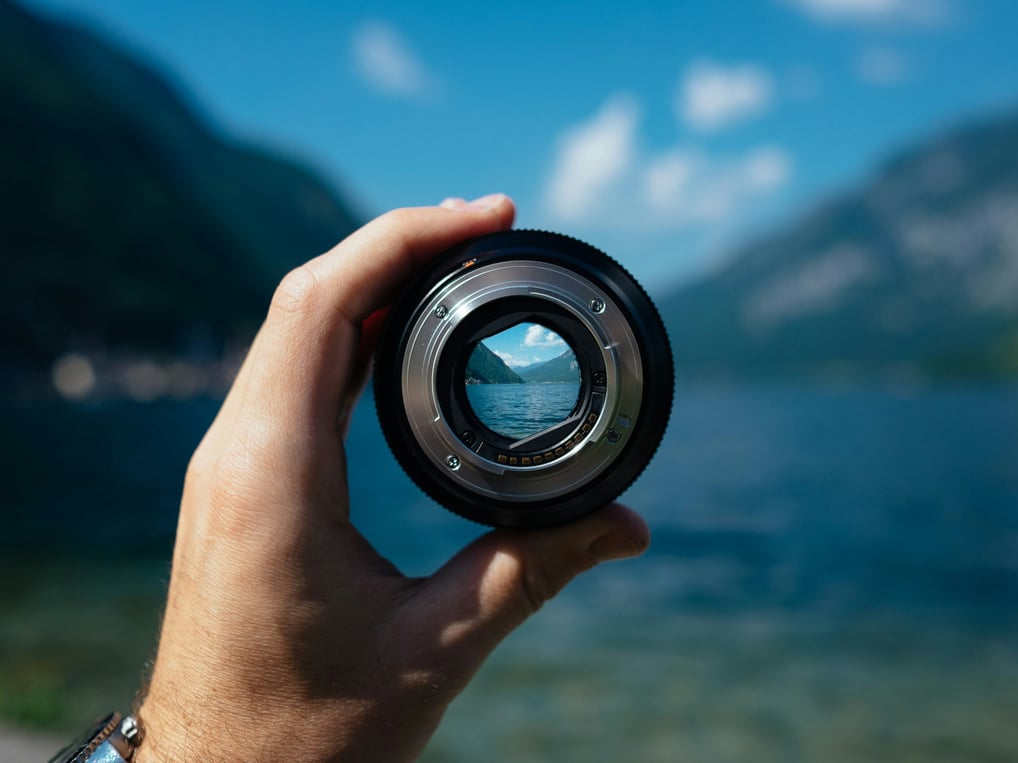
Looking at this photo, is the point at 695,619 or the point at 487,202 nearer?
the point at 487,202

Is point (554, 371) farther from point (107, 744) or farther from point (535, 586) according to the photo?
point (107, 744)

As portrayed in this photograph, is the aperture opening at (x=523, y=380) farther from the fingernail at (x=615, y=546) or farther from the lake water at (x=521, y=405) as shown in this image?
the fingernail at (x=615, y=546)

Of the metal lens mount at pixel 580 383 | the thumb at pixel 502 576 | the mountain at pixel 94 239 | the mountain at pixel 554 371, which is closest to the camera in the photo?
the mountain at pixel 554 371

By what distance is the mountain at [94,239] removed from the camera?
10200cm

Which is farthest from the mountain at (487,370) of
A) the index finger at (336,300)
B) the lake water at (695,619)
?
the lake water at (695,619)

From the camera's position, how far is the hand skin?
6.59ft

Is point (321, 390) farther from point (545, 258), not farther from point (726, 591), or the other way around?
point (726, 591)

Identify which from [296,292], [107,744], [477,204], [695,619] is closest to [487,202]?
[477,204]

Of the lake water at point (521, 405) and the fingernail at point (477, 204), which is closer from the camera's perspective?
the lake water at point (521, 405)

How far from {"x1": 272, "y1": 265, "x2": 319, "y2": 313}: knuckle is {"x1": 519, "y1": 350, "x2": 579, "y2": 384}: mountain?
2.10ft

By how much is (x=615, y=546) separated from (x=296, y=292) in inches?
42.6

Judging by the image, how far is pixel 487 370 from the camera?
1968 millimetres

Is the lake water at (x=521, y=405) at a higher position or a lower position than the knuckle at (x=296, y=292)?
lower

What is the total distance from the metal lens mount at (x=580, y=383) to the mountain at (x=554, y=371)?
→ 0.13ft
